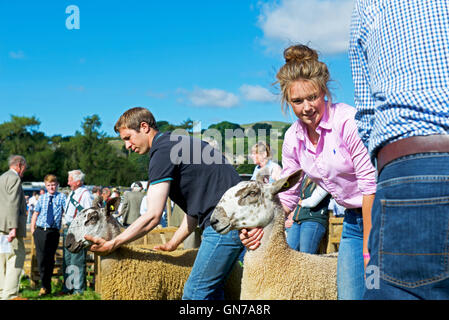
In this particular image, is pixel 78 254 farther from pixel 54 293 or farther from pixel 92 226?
pixel 92 226

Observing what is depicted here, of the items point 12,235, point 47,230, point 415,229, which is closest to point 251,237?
point 415,229

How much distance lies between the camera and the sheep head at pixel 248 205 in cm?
329

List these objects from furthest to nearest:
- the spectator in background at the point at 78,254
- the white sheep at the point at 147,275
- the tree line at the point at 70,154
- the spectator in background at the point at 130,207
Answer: the tree line at the point at 70,154
the spectator in background at the point at 130,207
the spectator in background at the point at 78,254
the white sheep at the point at 147,275

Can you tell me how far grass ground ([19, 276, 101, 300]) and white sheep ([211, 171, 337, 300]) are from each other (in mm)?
5660

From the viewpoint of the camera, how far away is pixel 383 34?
174 centimetres

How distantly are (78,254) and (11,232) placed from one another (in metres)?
1.67

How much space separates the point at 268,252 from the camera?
3488 millimetres

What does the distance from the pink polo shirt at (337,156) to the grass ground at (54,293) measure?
6.19 metres

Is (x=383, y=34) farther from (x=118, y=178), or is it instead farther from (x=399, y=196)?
(x=118, y=178)

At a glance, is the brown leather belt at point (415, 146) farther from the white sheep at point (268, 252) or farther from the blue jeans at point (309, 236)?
the blue jeans at point (309, 236)

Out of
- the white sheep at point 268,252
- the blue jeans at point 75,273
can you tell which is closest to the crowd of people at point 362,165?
Answer: the white sheep at point 268,252

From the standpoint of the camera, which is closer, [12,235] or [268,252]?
[268,252]

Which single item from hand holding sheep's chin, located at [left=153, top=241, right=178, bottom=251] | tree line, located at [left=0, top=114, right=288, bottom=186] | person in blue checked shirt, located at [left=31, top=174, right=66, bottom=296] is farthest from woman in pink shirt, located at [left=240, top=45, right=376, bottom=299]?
tree line, located at [left=0, top=114, right=288, bottom=186]

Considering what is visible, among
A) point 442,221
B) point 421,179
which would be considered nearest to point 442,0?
point 421,179
